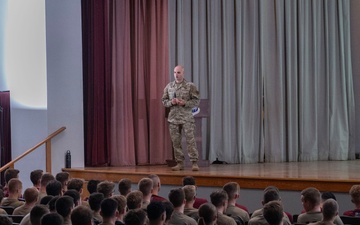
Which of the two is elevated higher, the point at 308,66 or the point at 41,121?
the point at 308,66

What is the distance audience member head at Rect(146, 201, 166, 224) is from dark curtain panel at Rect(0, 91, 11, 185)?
25.2 ft

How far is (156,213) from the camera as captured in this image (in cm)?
445

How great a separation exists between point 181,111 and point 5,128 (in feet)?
11.4

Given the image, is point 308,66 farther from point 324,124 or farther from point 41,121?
point 41,121

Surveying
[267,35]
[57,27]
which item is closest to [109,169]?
[57,27]

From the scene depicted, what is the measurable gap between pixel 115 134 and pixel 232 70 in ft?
7.50

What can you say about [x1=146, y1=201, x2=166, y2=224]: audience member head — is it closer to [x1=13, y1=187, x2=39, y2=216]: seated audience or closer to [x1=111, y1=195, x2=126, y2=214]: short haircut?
[x1=111, y1=195, x2=126, y2=214]: short haircut

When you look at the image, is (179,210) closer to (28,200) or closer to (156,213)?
(156,213)

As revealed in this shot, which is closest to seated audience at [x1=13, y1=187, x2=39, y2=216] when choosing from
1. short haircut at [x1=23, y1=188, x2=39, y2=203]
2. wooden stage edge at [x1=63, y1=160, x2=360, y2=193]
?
short haircut at [x1=23, y1=188, x2=39, y2=203]

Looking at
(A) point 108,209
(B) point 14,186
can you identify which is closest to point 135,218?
(A) point 108,209

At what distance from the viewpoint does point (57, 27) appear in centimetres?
1105

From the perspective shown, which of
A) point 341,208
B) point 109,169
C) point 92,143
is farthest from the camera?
point 92,143

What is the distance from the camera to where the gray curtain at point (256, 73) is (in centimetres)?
1192

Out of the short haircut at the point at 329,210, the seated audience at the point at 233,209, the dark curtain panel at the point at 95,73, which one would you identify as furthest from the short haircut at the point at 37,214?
the dark curtain panel at the point at 95,73
